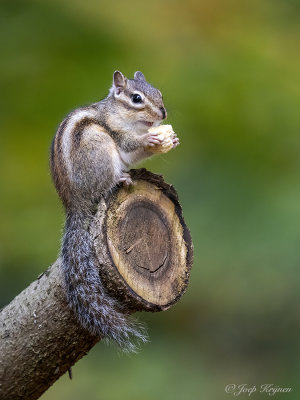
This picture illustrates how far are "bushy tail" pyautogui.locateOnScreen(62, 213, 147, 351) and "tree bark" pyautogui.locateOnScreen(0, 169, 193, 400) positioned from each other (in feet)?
0.15

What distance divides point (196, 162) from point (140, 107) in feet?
9.91

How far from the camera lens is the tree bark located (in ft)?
10.2

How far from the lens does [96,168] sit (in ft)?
11.6

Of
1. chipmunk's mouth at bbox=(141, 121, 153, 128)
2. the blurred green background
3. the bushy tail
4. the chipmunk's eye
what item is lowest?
the bushy tail

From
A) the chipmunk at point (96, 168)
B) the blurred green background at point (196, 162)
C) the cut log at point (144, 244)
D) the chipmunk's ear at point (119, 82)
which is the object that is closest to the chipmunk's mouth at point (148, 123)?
the chipmunk at point (96, 168)

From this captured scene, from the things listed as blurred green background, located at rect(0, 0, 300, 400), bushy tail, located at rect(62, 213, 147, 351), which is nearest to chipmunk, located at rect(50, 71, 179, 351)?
bushy tail, located at rect(62, 213, 147, 351)

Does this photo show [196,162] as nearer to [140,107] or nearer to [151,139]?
[140,107]

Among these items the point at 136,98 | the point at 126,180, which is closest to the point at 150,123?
the point at 136,98

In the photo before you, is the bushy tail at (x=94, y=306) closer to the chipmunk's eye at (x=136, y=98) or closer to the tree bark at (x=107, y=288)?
the tree bark at (x=107, y=288)

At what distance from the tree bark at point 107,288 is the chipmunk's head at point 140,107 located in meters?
0.64

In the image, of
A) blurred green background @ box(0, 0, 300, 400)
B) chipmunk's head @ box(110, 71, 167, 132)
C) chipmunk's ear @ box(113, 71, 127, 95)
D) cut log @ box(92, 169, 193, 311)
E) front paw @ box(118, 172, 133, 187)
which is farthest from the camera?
blurred green background @ box(0, 0, 300, 400)

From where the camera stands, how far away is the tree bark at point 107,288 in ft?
10.2

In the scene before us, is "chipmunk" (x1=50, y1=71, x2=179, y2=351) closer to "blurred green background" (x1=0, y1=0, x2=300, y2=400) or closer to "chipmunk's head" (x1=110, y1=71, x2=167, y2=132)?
"chipmunk's head" (x1=110, y1=71, x2=167, y2=132)

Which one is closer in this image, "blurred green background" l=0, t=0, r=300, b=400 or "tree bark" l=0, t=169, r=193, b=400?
"tree bark" l=0, t=169, r=193, b=400
